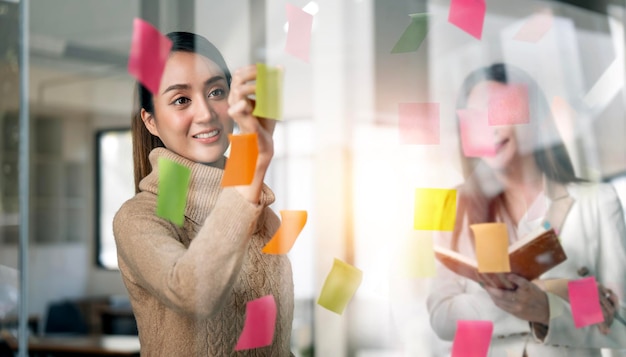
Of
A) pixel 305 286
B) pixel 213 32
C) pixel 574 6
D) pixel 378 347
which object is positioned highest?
pixel 574 6

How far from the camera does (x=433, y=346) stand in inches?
44.4

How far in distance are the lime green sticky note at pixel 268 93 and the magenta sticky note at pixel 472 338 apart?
0.48m

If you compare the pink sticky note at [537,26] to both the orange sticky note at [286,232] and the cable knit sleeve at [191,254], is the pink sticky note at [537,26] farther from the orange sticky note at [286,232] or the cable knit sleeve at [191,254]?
the cable knit sleeve at [191,254]

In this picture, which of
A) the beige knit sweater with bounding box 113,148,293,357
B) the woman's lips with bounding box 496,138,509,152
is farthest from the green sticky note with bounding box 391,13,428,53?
the beige knit sweater with bounding box 113,148,293,357

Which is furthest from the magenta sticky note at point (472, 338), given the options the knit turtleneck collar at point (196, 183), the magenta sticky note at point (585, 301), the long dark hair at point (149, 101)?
the long dark hair at point (149, 101)

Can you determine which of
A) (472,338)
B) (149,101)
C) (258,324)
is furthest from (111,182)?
(472,338)

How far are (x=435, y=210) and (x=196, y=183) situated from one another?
0.47m

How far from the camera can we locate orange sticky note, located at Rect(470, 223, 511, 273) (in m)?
1.07

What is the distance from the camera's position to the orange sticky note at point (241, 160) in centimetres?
82

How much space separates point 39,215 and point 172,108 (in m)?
0.87

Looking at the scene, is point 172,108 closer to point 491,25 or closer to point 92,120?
point 92,120

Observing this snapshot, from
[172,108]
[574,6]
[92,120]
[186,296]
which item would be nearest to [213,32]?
[172,108]

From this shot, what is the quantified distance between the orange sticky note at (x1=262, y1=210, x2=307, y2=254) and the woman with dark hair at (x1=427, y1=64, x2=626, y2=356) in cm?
27

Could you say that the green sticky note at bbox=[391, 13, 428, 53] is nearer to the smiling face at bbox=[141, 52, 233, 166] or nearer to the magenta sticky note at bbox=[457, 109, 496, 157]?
the magenta sticky note at bbox=[457, 109, 496, 157]
